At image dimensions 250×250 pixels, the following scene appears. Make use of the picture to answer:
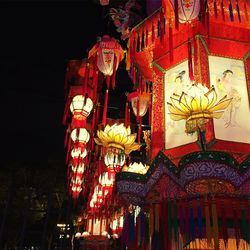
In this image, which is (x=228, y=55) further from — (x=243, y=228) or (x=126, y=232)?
(x=126, y=232)

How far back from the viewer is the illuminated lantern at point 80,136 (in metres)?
11.2

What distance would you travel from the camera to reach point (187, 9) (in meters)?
5.41

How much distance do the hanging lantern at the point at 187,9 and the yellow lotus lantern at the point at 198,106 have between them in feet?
5.13

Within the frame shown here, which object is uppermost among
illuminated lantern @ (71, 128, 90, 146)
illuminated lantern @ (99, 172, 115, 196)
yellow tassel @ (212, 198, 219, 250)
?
illuminated lantern @ (71, 128, 90, 146)

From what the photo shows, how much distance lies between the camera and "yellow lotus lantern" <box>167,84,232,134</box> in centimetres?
444

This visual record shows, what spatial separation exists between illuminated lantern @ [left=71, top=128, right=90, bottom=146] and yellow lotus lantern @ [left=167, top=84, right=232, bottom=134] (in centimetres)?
693

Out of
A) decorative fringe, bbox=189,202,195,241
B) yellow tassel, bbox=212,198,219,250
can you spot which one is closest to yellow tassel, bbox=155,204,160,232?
decorative fringe, bbox=189,202,195,241

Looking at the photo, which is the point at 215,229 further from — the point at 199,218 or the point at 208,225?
the point at 199,218

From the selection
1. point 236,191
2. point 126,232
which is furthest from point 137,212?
point 236,191

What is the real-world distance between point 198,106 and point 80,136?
24.4 feet

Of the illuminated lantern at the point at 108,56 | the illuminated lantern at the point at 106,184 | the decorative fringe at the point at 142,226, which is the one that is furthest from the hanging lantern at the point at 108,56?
the illuminated lantern at the point at 106,184

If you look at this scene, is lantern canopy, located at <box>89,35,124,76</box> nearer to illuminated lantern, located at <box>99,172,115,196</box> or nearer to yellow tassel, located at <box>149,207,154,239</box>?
yellow tassel, located at <box>149,207,154,239</box>

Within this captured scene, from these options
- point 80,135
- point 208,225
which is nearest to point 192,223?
point 208,225

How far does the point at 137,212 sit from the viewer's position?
554cm
